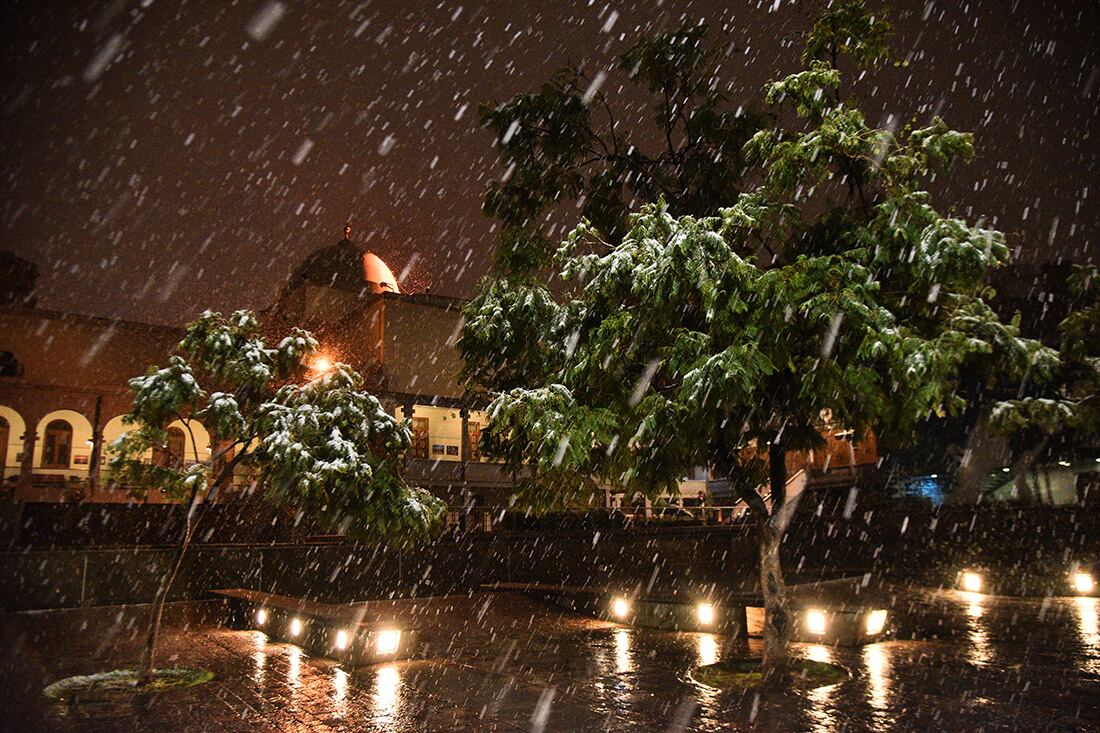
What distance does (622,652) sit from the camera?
1213 cm

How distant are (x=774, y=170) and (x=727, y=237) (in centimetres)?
105

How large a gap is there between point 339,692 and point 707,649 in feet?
20.5

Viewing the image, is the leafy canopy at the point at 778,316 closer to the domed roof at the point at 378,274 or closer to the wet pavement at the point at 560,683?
the wet pavement at the point at 560,683

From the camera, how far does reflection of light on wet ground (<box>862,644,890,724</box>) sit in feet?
27.8

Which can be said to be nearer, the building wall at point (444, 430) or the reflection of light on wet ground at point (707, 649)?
the reflection of light on wet ground at point (707, 649)

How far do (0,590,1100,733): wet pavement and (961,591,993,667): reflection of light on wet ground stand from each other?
48 mm

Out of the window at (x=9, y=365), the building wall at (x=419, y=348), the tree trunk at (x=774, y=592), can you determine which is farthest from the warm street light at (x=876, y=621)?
the window at (x=9, y=365)

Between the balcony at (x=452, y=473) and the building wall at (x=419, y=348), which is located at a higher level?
the building wall at (x=419, y=348)

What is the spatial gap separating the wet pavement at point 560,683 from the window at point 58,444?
47.3 ft

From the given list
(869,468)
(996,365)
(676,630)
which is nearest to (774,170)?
(996,365)

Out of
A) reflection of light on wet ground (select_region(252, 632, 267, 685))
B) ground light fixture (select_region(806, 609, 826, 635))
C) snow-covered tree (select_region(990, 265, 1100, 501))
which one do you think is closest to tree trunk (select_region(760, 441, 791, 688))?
ground light fixture (select_region(806, 609, 826, 635))

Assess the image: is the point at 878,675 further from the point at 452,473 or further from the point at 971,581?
the point at 452,473

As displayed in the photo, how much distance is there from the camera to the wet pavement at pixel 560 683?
25.3 feet

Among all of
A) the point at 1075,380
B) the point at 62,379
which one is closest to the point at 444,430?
→ the point at 62,379
